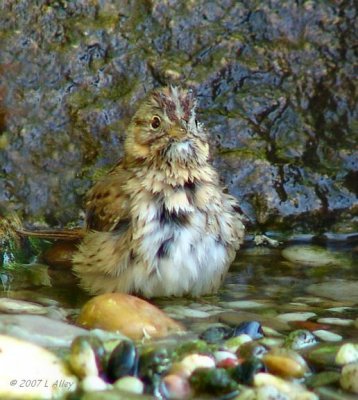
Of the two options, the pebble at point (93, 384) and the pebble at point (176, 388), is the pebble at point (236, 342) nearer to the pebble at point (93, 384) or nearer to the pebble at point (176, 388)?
the pebble at point (176, 388)

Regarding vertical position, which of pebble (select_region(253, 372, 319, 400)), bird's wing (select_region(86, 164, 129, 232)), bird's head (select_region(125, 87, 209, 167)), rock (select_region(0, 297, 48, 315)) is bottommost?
rock (select_region(0, 297, 48, 315))

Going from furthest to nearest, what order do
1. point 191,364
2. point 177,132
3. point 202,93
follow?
point 202,93, point 177,132, point 191,364

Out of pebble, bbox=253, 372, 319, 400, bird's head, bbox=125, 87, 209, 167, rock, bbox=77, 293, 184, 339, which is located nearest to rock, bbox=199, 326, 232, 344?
rock, bbox=77, 293, 184, 339

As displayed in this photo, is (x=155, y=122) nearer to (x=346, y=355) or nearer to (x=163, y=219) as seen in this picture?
(x=163, y=219)

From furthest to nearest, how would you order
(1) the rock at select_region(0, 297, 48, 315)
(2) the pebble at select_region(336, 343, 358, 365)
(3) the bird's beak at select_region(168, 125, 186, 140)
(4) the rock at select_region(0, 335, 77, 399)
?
(3) the bird's beak at select_region(168, 125, 186, 140) < (1) the rock at select_region(0, 297, 48, 315) < (2) the pebble at select_region(336, 343, 358, 365) < (4) the rock at select_region(0, 335, 77, 399)

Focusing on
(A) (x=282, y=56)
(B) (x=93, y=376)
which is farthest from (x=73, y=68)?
(B) (x=93, y=376)

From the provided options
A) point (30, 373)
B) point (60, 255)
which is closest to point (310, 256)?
point (60, 255)

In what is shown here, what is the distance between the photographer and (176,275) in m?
5.37

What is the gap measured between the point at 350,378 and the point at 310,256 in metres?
2.14

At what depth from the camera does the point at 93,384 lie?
4.03 m

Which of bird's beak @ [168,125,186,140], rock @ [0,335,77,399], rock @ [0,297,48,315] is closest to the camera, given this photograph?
rock @ [0,335,77,399]

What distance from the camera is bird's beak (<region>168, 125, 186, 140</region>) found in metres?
5.53

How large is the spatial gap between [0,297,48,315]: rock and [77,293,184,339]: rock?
11.0 inches

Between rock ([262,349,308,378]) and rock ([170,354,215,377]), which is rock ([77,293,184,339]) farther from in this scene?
rock ([262,349,308,378])
